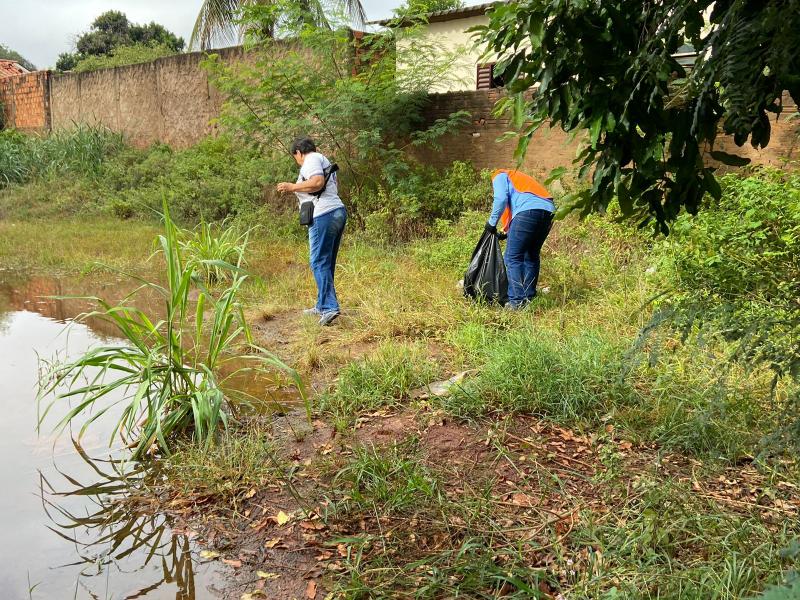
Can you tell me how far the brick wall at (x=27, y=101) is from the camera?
57.9 feet

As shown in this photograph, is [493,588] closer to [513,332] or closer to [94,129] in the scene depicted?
[513,332]

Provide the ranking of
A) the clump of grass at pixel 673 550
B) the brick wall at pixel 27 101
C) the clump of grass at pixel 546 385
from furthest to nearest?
the brick wall at pixel 27 101 < the clump of grass at pixel 546 385 < the clump of grass at pixel 673 550

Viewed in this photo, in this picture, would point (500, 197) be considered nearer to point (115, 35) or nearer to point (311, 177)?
point (311, 177)

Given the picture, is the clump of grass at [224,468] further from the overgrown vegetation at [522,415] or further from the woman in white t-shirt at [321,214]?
the woman in white t-shirt at [321,214]

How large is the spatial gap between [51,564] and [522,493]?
2.07 metres

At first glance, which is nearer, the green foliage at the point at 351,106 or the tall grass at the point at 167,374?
the tall grass at the point at 167,374

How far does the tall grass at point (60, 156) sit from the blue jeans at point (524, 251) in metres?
11.5

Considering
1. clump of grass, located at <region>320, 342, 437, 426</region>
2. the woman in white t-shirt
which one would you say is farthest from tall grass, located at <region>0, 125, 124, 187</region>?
clump of grass, located at <region>320, 342, 437, 426</region>

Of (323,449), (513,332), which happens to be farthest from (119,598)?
(513,332)

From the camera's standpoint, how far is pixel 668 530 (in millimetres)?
2535

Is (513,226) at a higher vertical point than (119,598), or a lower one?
higher

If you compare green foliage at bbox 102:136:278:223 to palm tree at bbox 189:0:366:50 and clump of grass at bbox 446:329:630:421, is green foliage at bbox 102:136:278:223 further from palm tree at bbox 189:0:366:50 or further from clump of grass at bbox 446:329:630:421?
clump of grass at bbox 446:329:630:421

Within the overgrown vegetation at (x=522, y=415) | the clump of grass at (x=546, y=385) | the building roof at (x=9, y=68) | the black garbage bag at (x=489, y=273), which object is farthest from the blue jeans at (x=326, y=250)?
the building roof at (x=9, y=68)

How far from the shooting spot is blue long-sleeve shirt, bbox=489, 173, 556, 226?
5.52 meters
